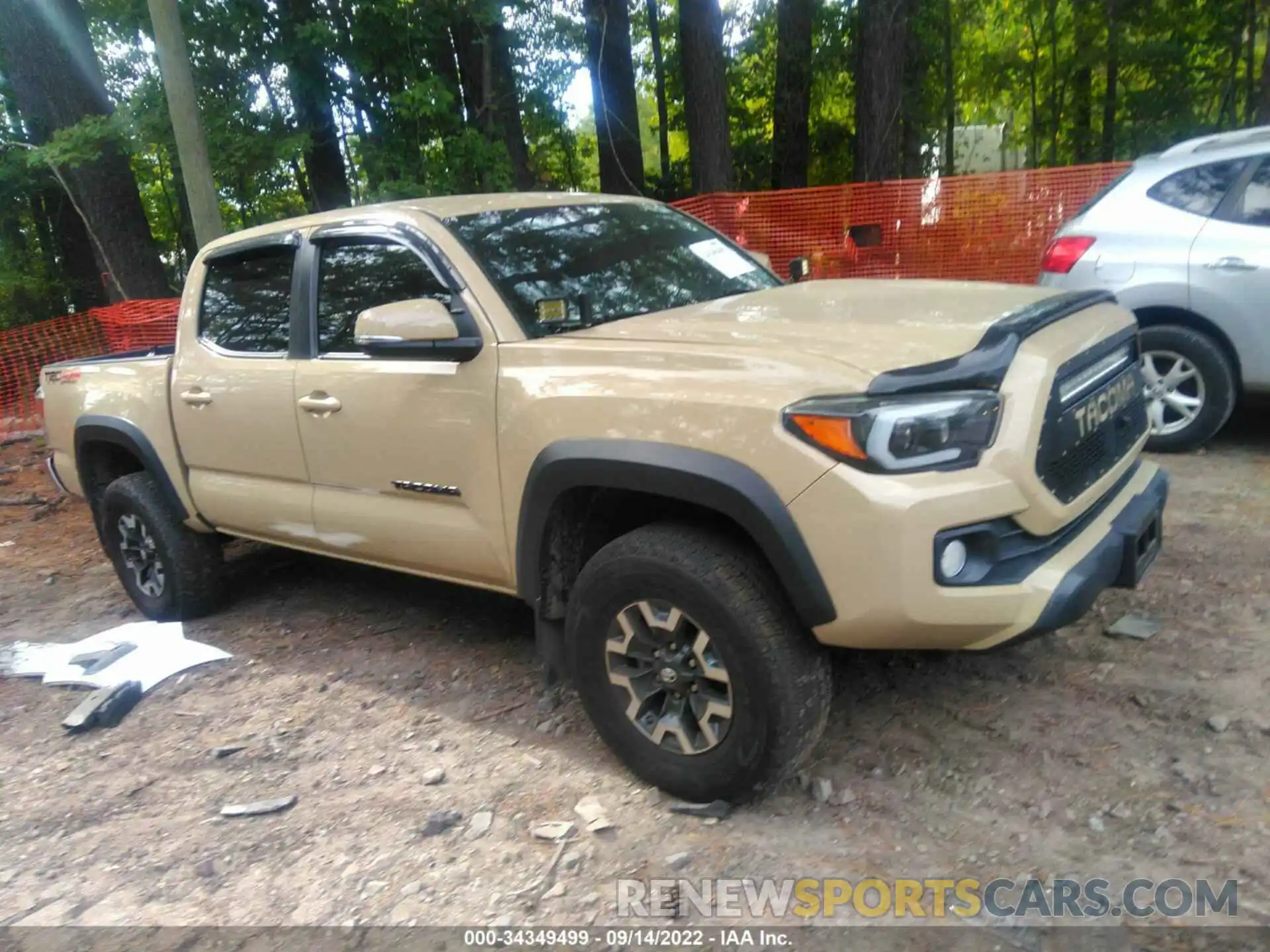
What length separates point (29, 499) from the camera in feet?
26.4

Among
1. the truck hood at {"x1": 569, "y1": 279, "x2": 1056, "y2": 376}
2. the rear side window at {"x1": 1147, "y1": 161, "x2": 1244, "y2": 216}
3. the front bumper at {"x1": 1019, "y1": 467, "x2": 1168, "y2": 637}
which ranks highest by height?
the rear side window at {"x1": 1147, "y1": 161, "x2": 1244, "y2": 216}

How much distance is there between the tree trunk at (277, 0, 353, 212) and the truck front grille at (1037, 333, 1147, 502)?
28.7 feet

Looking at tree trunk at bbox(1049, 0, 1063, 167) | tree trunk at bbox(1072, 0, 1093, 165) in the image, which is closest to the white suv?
tree trunk at bbox(1072, 0, 1093, 165)

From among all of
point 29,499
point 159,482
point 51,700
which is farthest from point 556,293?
point 29,499

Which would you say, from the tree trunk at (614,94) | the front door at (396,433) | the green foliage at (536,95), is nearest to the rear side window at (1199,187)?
the front door at (396,433)

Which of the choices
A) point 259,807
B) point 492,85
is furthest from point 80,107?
A: point 259,807

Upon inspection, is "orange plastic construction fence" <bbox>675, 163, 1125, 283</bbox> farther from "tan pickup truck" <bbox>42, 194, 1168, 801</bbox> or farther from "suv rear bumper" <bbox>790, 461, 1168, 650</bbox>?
"suv rear bumper" <bbox>790, 461, 1168, 650</bbox>

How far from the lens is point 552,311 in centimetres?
334

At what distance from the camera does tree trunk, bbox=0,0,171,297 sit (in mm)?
9695

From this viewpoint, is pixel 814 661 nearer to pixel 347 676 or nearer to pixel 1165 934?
pixel 1165 934

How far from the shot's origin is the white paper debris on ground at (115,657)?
14.4ft

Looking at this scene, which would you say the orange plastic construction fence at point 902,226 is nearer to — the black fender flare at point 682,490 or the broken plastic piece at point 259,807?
the black fender flare at point 682,490

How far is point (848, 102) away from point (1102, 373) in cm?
1556

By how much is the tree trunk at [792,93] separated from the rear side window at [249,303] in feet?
39.6
